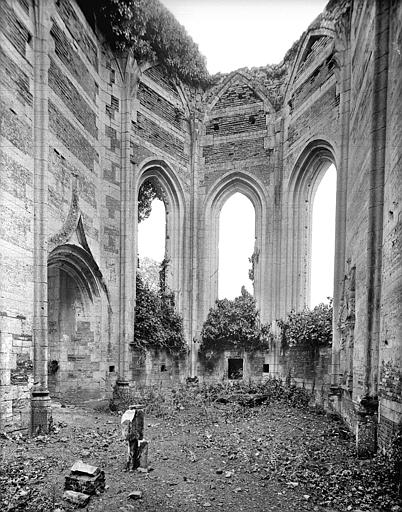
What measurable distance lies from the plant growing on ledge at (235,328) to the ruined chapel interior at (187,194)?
0.36 m

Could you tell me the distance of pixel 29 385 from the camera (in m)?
7.20

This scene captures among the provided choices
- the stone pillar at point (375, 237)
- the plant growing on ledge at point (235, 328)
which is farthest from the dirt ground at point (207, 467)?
the plant growing on ledge at point (235, 328)

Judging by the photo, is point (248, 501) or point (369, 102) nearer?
point (248, 501)

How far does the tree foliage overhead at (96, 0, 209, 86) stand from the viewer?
10633 millimetres

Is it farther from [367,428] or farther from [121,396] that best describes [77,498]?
[121,396]

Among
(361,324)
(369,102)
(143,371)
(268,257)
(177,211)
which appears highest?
(369,102)

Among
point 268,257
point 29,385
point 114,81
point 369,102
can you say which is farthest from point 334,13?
point 29,385

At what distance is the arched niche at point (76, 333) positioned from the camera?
10266 mm

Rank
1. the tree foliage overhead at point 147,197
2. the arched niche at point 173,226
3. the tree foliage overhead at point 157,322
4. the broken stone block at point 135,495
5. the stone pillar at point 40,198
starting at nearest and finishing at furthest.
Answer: the broken stone block at point 135,495 < the stone pillar at point 40,198 < the tree foliage overhead at point 157,322 < the arched niche at point 173,226 < the tree foliage overhead at point 147,197

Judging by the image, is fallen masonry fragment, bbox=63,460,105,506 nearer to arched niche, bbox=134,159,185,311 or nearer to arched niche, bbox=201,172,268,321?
arched niche, bbox=134,159,185,311

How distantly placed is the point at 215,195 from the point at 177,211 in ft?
5.36

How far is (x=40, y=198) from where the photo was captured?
755 cm

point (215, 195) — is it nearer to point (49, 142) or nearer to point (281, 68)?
point (281, 68)

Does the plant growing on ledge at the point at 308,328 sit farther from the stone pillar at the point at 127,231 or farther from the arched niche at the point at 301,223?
the stone pillar at the point at 127,231
